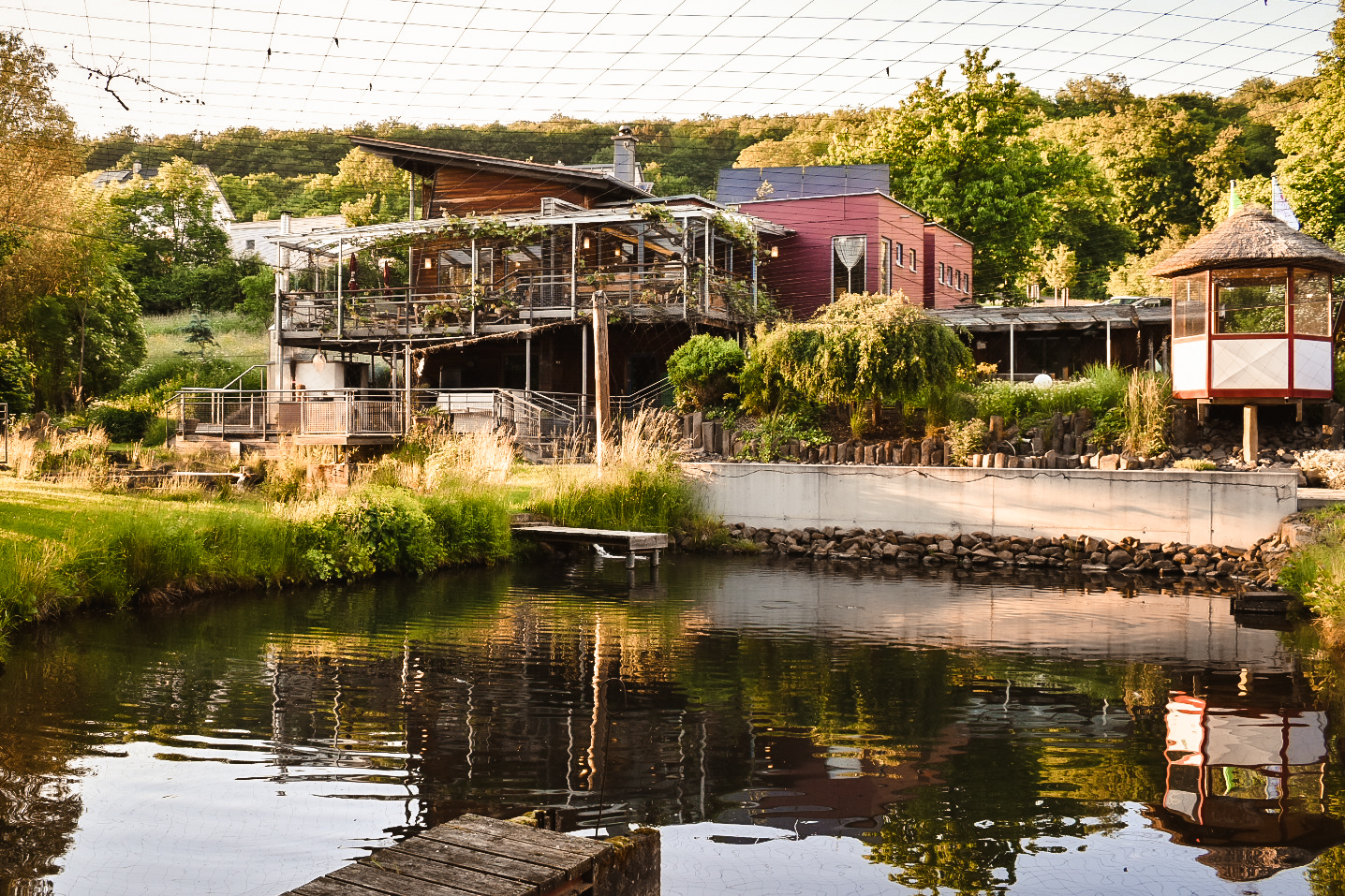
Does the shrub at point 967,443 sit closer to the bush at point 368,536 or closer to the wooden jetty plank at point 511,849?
the bush at point 368,536

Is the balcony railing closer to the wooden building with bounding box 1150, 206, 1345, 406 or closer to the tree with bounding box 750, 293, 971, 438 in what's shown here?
the tree with bounding box 750, 293, 971, 438

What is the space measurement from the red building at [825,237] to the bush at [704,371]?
6.91 meters

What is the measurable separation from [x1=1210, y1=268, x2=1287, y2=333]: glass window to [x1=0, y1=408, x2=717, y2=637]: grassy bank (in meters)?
10.6

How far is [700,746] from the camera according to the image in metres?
7.86

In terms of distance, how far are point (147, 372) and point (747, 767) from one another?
37.7 m

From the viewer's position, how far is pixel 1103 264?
52.8 m

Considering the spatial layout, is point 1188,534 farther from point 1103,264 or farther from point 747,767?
point 1103,264

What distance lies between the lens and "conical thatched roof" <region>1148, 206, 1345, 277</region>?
20.5 meters

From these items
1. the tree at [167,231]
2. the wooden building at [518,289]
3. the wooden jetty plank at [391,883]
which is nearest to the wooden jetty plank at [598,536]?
the wooden building at [518,289]

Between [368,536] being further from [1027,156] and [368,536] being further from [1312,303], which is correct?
[1027,156]

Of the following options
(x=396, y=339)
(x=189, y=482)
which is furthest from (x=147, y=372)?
(x=189, y=482)

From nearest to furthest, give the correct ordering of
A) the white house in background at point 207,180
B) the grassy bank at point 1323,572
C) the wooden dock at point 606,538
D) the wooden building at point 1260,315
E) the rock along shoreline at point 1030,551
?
the grassy bank at point 1323,572 → the wooden dock at point 606,538 → the rock along shoreline at point 1030,551 → the wooden building at point 1260,315 → the white house in background at point 207,180

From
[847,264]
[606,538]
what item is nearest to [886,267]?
[847,264]

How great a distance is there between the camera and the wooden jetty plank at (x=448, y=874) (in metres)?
3.60
